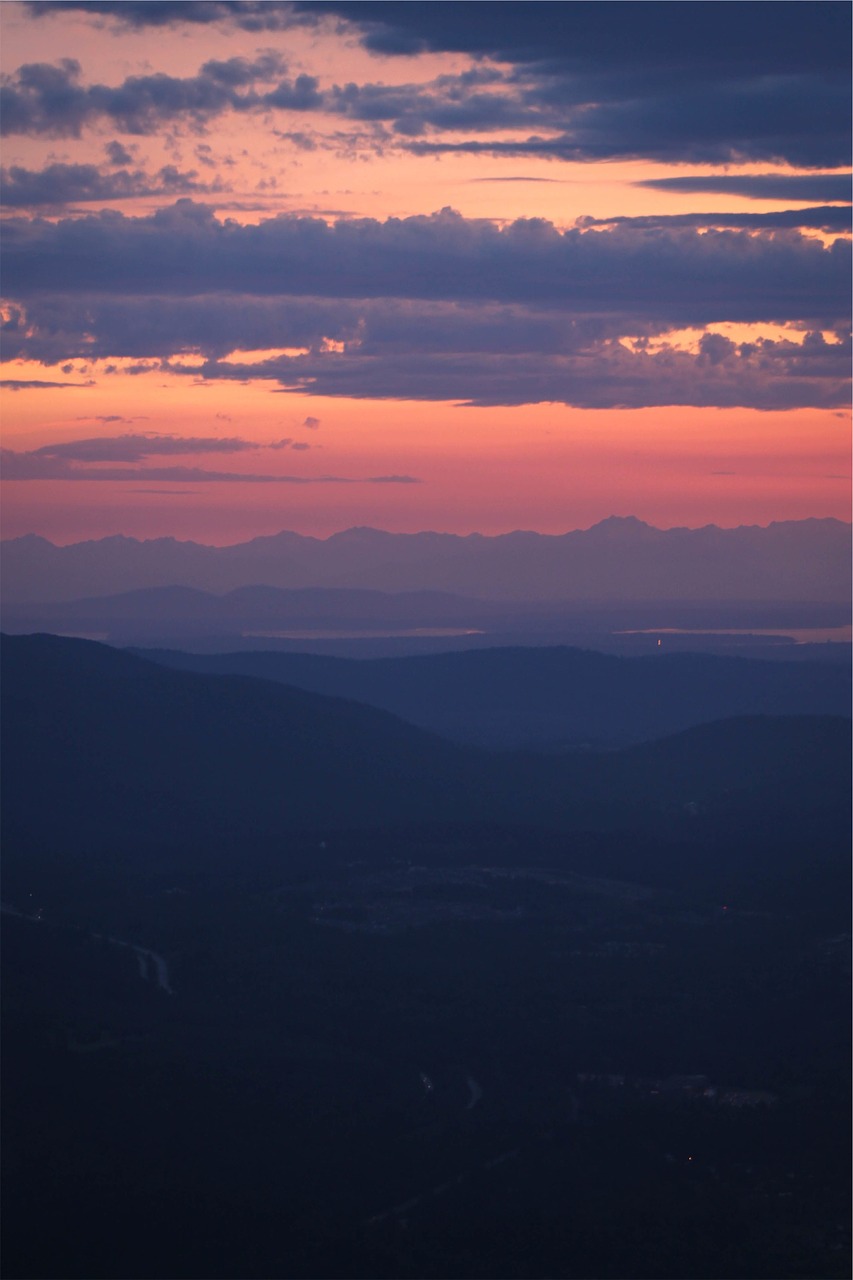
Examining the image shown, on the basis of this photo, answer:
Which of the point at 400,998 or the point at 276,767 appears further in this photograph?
the point at 276,767

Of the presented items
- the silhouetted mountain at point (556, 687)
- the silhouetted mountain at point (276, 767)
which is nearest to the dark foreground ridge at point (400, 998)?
the silhouetted mountain at point (276, 767)

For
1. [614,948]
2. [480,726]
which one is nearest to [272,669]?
[480,726]

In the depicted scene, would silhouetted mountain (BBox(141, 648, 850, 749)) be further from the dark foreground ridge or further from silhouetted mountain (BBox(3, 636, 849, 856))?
the dark foreground ridge

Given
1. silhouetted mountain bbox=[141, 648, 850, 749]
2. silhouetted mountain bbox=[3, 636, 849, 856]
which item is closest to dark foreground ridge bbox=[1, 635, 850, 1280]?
silhouetted mountain bbox=[3, 636, 849, 856]

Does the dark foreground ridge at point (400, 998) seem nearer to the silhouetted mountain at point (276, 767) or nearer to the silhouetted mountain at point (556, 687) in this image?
the silhouetted mountain at point (276, 767)

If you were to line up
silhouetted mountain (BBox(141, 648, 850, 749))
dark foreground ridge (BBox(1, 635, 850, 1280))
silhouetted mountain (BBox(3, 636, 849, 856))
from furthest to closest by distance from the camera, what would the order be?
1. silhouetted mountain (BBox(141, 648, 850, 749))
2. silhouetted mountain (BBox(3, 636, 849, 856))
3. dark foreground ridge (BBox(1, 635, 850, 1280))

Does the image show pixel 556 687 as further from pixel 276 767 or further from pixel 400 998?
pixel 400 998

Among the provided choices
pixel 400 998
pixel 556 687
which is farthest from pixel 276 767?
pixel 556 687

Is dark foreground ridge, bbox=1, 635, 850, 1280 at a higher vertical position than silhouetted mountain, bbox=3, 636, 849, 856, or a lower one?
Answer: lower
